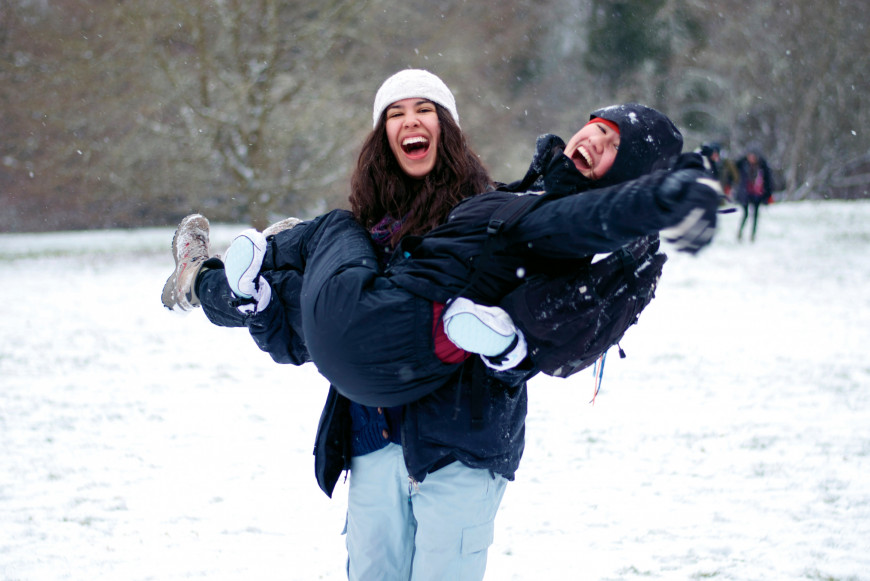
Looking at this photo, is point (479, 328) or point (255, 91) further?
point (255, 91)

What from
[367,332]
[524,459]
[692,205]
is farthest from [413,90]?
[524,459]

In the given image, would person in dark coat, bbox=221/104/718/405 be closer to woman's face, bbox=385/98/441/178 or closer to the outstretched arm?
the outstretched arm

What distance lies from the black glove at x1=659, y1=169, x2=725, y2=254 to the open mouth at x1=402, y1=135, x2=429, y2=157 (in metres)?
0.87

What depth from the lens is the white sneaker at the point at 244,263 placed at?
1870 millimetres

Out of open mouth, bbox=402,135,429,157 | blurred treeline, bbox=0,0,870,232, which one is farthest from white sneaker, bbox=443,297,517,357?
blurred treeline, bbox=0,0,870,232

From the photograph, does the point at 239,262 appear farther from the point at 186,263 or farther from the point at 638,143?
the point at 638,143

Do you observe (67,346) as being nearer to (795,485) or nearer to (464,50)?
(795,485)

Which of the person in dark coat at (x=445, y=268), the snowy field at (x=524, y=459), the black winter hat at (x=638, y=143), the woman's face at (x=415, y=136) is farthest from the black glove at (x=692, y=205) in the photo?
the snowy field at (x=524, y=459)

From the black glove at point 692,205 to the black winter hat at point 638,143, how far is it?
14.3 inches

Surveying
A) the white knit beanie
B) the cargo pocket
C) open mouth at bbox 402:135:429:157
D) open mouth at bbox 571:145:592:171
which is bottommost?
the cargo pocket

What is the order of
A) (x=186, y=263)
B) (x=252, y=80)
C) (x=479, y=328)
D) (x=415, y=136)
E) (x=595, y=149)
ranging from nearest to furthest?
(x=479, y=328) < (x=595, y=149) < (x=415, y=136) < (x=186, y=263) < (x=252, y=80)

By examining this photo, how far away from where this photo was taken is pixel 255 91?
14297 mm

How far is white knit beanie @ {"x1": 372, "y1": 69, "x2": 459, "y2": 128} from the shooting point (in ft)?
7.01

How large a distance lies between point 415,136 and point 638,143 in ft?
2.12
